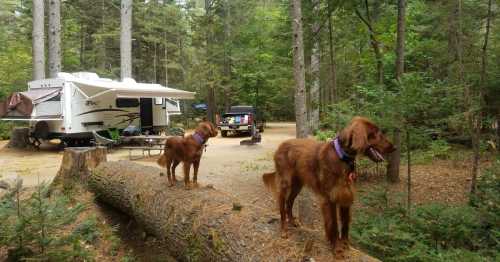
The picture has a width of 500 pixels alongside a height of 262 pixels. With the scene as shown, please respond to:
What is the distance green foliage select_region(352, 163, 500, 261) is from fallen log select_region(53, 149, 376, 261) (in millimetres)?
1615

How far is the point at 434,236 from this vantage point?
5133mm

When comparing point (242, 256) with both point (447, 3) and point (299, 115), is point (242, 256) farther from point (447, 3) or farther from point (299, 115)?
point (447, 3)

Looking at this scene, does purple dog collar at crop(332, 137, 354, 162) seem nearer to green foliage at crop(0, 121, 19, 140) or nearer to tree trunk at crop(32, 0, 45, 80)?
tree trunk at crop(32, 0, 45, 80)

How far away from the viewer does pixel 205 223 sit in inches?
152

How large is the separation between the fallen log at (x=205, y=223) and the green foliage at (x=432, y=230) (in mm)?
1615

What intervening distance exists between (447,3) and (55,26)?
1552 centimetres

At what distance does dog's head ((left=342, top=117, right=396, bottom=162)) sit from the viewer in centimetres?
250

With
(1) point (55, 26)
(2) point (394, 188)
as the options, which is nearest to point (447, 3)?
(2) point (394, 188)

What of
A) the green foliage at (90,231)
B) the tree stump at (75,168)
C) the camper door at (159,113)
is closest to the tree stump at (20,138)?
the camper door at (159,113)

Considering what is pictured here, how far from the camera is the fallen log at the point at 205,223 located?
9.90 ft

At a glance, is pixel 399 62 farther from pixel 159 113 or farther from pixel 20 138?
pixel 20 138

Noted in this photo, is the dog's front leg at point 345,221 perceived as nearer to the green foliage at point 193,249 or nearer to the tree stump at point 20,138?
the green foliage at point 193,249

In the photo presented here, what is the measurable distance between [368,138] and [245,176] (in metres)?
7.32

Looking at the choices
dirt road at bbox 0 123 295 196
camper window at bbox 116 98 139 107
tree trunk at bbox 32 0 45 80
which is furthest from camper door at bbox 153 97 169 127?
tree trunk at bbox 32 0 45 80
